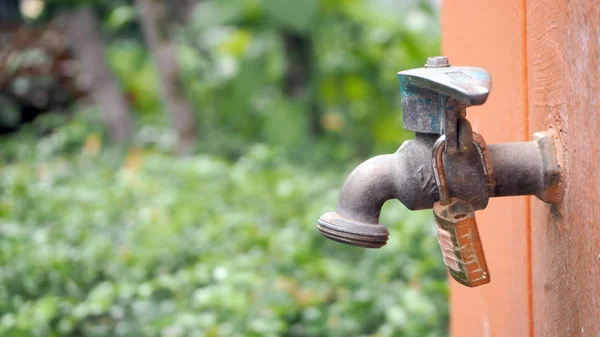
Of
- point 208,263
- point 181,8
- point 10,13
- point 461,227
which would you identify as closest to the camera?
point 461,227

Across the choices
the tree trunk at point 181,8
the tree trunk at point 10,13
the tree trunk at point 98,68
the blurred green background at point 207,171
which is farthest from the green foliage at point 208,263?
the tree trunk at point 10,13

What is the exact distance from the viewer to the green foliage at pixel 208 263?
93.1 inches

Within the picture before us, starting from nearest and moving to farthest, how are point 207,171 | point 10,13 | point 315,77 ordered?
point 207,171, point 315,77, point 10,13

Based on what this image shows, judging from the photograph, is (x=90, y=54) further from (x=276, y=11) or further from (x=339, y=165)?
(x=339, y=165)

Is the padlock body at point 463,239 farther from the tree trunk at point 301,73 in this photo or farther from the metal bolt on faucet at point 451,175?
the tree trunk at point 301,73

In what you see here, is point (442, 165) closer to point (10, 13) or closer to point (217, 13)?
point (217, 13)

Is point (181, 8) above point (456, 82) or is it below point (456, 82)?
above

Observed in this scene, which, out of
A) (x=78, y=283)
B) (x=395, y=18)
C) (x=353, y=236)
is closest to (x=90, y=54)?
(x=395, y=18)

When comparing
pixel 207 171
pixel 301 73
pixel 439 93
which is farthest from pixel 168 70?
pixel 439 93

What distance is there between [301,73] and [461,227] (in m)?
4.09

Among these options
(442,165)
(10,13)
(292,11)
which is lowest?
(442,165)

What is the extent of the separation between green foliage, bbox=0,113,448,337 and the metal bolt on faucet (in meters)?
1.33

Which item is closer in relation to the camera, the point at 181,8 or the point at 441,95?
the point at 441,95

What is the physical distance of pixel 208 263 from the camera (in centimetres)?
270
